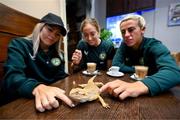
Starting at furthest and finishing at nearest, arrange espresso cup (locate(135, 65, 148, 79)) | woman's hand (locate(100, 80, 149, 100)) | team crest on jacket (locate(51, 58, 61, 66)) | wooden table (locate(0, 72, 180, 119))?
team crest on jacket (locate(51, 58, 61, 66))
espresso cup (locate(135, 65, 148, 79))
woman's hand (locate(100, 80, 149, 100))
wooden table (locate(0, 72, 180, 119))

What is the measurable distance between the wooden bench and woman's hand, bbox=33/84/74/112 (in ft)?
3.20

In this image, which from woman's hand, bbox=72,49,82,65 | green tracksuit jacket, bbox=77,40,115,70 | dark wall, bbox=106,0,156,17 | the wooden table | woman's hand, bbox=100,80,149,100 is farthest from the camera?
dark wall, bbox=106,0,156,17

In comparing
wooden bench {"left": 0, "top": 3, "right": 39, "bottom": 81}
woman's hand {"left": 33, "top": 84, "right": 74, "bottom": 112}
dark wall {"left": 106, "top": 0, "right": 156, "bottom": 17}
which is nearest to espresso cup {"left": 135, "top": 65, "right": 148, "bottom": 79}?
woman's hand {"left": 33, "top": 84, "right": 74, "bottom": 112}

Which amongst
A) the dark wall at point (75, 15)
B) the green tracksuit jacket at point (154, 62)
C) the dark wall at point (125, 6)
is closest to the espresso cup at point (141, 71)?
the green tracksuit jacket at point (154, 62)

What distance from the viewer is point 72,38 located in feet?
13.5

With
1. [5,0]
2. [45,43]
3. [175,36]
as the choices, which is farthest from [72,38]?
[45,43]

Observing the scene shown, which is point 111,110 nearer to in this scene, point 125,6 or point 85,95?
point 85,95

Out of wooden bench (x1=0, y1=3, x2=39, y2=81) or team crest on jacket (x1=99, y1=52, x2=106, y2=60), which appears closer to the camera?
wooden bench (x1=0, y1=3, x2=39, y2=81)

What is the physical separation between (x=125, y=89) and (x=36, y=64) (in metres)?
0.72

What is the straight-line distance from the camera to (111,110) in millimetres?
545

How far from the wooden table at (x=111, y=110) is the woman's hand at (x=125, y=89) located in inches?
0.9

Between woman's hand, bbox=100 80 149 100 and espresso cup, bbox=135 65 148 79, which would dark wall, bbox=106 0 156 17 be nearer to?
espresso cup, bbox=135 65 148 79

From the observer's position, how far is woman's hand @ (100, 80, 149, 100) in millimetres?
625

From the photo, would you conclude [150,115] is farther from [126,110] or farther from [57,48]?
[57,48]
